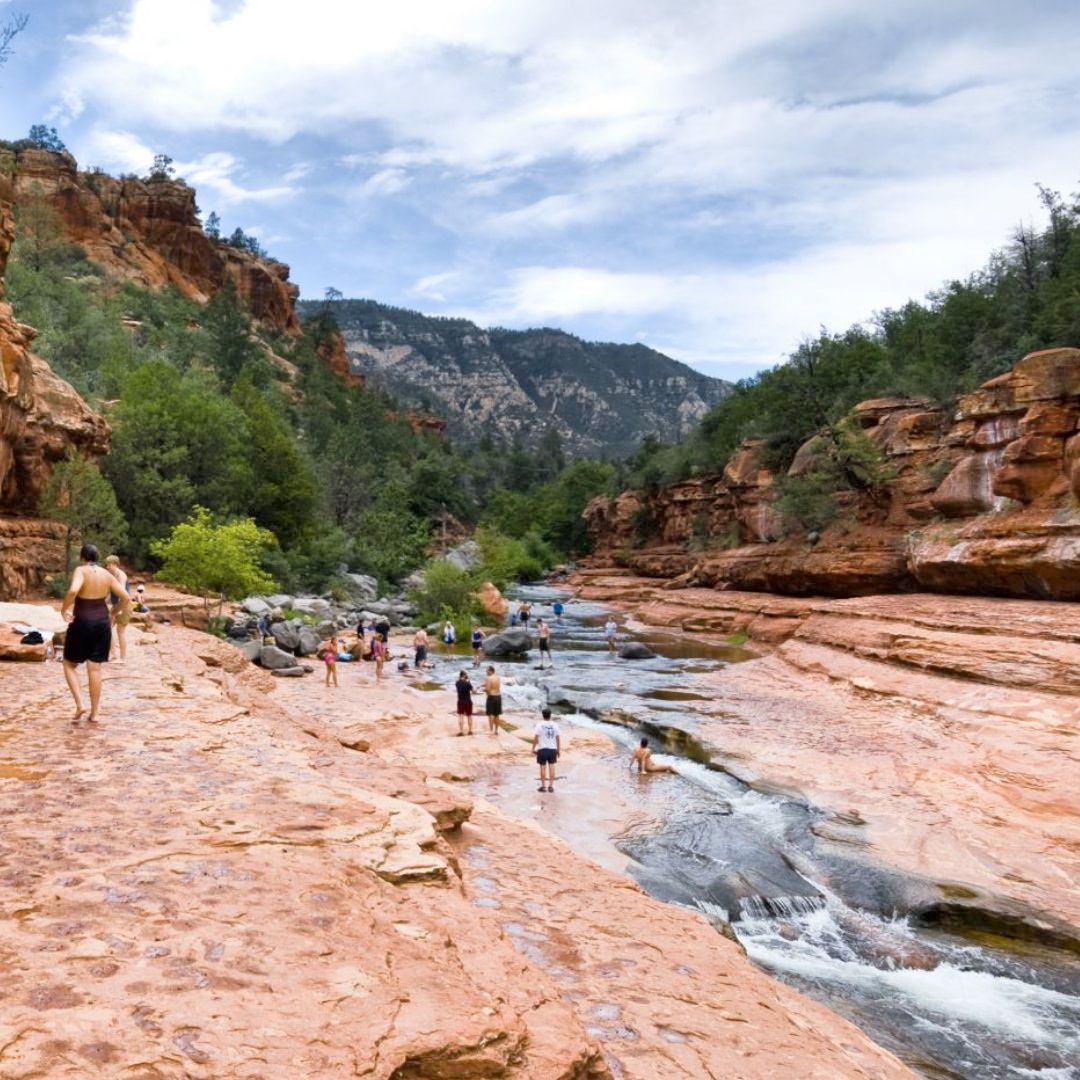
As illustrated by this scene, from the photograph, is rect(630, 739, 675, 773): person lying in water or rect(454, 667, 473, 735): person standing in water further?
rect(454, 667, 473, 735): person standing in water

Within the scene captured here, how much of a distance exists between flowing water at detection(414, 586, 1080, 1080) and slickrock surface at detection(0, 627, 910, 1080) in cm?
206

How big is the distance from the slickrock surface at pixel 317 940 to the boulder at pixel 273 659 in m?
15.2

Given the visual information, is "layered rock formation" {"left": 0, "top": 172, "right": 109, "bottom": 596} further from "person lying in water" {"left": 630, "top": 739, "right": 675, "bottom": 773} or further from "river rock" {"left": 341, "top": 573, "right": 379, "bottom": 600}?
"person lying in water" {"left": 630, "top": 739, "right": 675, "bottom": 773}

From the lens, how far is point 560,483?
97.5m

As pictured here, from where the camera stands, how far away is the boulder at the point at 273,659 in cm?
2333

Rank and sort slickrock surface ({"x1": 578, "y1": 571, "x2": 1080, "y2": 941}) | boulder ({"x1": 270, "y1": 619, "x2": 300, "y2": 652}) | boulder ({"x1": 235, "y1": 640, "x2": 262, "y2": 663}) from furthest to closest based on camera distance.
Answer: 1. boulder ({"x1": 270, "y1": 619, "x2": 300, "y2": 652})
2. boulder ({"x1": 235, "y1": 640, "x2": 262, "y2": 663})
3. slickrock surface ({"x1": 578, "y1": 571, "x2": 1080, "y2": 941})

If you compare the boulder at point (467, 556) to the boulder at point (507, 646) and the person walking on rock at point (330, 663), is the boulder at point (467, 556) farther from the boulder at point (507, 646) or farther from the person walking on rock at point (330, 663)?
the person walking on rock at point (330, 663)

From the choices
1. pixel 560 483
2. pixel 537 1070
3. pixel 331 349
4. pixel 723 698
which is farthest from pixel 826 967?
pixel 331 349

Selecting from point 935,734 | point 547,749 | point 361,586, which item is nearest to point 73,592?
point 547,749

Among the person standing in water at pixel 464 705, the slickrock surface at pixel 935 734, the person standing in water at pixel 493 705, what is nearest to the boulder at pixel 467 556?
the slickrock surface at pixel 935 734

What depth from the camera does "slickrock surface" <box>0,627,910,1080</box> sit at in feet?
9.37

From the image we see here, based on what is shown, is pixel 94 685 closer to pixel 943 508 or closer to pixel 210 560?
pixel 210 560

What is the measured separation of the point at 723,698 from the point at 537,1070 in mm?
19051

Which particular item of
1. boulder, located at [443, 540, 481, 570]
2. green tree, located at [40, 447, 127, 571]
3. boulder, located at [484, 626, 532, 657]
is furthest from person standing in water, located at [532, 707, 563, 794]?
boulder, located at [443, 540, 481, 570]
